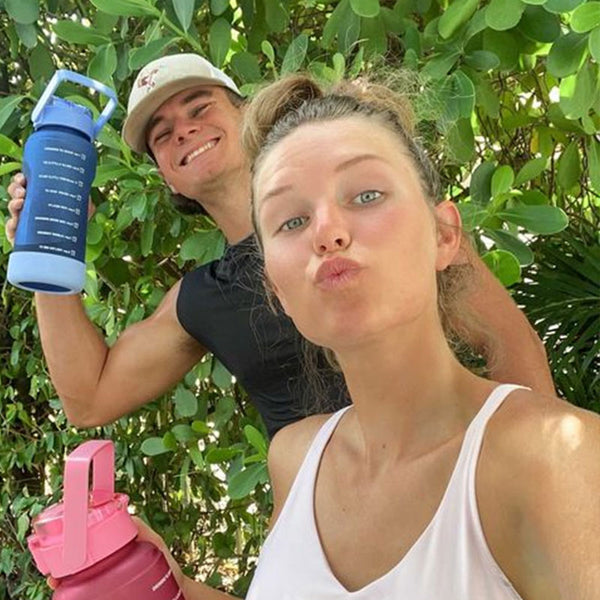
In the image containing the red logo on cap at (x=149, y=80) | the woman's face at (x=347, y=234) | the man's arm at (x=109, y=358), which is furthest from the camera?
the man's arm at (x=109, y=358)

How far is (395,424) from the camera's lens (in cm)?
91

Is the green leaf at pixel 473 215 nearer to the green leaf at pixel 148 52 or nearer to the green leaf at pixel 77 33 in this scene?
the green leaf at pixel 148 52

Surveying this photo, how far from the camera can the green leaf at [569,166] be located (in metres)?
1.68

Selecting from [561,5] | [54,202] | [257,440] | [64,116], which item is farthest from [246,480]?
[561,5]

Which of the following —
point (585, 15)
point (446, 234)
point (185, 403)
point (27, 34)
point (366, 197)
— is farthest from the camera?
point (185, 403)

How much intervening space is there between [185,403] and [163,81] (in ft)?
2.22

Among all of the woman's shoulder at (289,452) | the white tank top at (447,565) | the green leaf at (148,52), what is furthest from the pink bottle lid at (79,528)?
the green leaf at (148,52)

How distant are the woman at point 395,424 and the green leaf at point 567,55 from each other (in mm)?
331

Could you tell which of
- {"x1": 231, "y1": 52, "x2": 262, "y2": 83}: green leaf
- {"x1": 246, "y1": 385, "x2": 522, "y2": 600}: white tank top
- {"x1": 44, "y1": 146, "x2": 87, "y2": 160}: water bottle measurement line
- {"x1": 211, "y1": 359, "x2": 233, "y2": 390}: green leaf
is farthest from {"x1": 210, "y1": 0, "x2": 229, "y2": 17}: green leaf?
{"x1": 246, "y1": 385, "x2": 522, "y2": 600}: white tank top

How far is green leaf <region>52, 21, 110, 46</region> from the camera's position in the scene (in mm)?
→ 1521

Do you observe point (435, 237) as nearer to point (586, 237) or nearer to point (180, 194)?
point (180, 194)

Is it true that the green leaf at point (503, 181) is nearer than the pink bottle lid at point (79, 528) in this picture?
No

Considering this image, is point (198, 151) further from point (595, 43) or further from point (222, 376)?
point (595, 43)

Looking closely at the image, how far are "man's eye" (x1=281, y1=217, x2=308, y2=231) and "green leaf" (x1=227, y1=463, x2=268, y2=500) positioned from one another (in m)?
0.73
